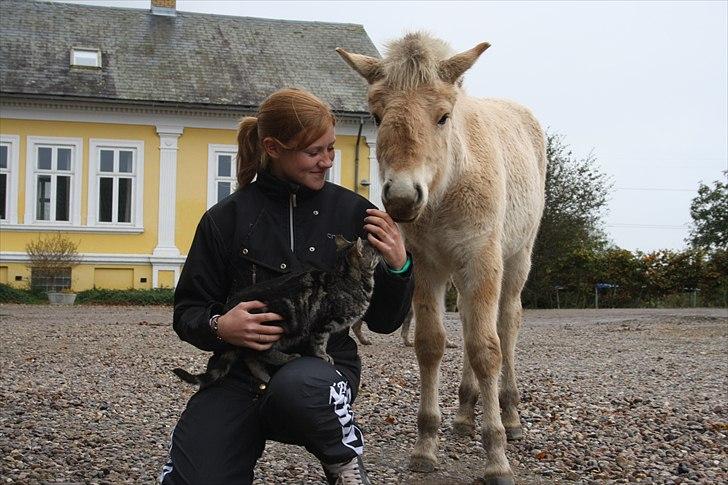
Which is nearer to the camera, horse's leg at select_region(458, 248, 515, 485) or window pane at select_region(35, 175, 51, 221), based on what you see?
horse's leg at select_region(458, 248, 515, 485)

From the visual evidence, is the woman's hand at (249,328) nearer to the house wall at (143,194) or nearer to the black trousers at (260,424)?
the black trousers at (260,424)

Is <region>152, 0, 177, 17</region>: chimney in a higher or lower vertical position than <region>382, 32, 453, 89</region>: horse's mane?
higher

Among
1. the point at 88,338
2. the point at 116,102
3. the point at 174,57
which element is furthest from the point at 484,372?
the point at 174,57

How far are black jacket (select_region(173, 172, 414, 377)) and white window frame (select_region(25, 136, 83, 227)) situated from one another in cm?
2264

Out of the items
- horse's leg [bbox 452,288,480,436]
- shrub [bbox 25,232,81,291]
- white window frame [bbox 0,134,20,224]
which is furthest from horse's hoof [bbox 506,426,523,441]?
white window frame [bbox 0,134,20,224]

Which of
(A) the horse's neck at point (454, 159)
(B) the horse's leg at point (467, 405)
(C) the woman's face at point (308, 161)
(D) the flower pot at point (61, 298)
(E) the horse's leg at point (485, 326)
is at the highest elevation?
(A) the horse's neck at point (454, 159)

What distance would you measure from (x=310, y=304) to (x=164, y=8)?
27636 mm

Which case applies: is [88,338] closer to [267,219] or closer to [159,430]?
[159,430]

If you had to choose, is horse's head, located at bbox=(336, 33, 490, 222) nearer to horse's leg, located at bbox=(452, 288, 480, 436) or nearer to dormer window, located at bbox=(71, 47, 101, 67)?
horse's leg, located at bbox=(452, 288, 480, 436)

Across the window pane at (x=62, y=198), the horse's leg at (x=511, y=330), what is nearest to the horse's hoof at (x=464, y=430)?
the horse's leg at (x=511, y=330)

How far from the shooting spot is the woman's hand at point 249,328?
11.1ft

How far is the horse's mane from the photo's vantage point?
4.42 m

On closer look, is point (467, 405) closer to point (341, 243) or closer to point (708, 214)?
point (341, 243)

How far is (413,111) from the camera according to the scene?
169 inches
